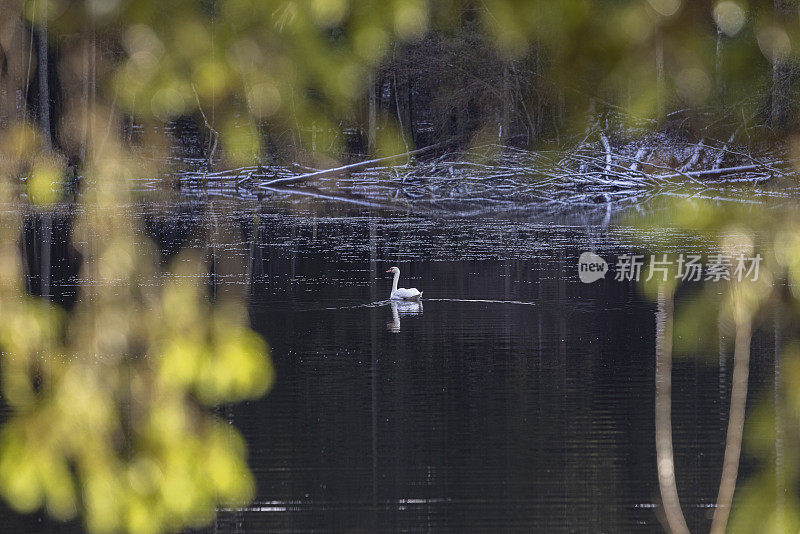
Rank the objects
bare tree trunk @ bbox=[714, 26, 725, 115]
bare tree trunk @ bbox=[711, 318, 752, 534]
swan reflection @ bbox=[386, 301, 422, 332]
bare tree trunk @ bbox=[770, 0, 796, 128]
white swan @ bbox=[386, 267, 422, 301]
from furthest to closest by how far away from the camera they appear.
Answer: white swan @ bbox=[386, 267, 422, 301], swan reflection @ bbox=[386, 301, 422, 332], bare tree trunk @ bbox=[770, 0, 796, 128], bare tree trunk @ bbox=[714, 26, 725, 115], bare tree trunk @ bbox=[711, 318, 752, 534]

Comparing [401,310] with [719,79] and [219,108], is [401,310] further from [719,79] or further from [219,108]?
[719,79]

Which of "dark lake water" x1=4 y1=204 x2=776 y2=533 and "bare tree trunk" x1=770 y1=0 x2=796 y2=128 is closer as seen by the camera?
"bare tree trunk" x1=770 y1=0 x2=796 y2=128

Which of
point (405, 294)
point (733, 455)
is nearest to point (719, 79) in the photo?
point (733, 455)

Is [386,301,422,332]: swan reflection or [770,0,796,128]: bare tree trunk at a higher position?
[770,0,796,128]: bare tree trunk

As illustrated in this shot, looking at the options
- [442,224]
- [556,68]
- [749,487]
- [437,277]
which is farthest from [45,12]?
[442,224]

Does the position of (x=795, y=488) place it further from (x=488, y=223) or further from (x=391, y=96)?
(x=391, y=96)

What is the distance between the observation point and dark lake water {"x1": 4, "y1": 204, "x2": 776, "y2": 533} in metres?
3.46

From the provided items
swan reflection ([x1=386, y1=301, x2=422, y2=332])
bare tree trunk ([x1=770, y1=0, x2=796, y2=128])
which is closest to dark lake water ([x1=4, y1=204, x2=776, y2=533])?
swan reflection ([x1=386, y1=301, x2=422, y2=332])

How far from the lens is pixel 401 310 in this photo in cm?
815

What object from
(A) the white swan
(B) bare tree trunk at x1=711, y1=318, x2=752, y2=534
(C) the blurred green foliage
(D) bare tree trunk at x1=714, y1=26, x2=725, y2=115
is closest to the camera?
(B) bare tree trunk at x1=711, y1=318, x2=752, y2=534

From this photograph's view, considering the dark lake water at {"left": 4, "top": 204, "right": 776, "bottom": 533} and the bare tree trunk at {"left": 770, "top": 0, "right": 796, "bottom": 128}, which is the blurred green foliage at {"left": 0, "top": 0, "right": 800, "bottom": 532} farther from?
the dark lake water at {"left": 4, "top": 204, "right": 776, "bottom": 533}

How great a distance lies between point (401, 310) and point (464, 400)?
298 cm

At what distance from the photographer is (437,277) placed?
32.4 ft

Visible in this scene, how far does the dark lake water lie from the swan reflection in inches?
0.8
